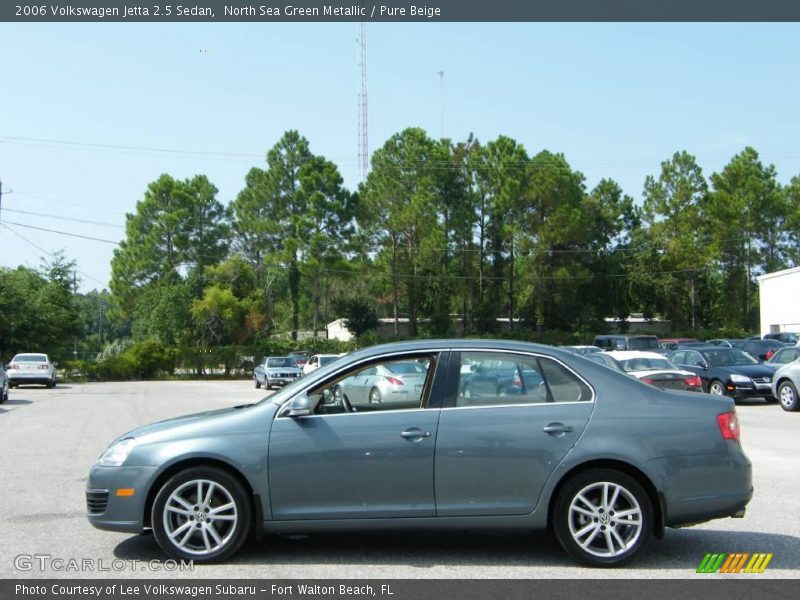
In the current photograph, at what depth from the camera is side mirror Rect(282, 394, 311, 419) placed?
6539mm

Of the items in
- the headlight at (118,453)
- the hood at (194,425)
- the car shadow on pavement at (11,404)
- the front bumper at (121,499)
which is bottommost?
the car shadow on pavement at (11,404)

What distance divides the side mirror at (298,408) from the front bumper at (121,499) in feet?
3.45

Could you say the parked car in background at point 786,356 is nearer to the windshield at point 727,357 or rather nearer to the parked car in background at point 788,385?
the windshield at point 727,357

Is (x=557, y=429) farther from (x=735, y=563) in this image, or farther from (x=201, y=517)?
(x=201, y=517)

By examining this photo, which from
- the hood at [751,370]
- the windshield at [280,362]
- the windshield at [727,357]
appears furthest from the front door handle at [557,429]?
the windshield at [280,362]

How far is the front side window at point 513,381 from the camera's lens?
21.9 feet

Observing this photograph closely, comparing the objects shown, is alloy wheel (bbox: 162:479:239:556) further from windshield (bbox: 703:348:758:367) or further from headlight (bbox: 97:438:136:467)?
windshield (bbox: 703:348:758:367)

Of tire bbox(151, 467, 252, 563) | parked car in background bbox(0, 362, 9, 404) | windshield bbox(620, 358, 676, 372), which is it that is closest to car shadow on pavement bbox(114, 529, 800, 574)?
tire bbox(151, 467, 252, 563)

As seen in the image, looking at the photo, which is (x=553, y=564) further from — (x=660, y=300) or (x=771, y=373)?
(x=660, y=300)

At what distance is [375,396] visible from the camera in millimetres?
6840

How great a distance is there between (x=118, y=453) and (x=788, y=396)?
18.0 meters
